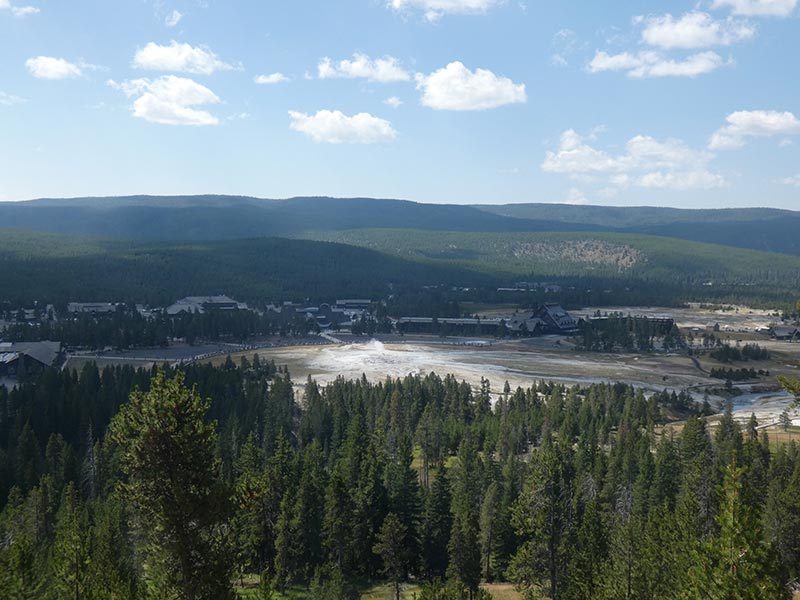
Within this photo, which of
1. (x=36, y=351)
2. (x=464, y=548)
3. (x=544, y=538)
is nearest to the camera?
(x=544, y=538)

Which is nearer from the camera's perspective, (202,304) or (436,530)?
(436,530)

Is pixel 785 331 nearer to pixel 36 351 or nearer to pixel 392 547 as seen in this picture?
pixel 36 351

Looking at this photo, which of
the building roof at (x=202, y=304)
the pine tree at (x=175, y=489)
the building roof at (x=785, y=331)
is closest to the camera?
the pine tree at (x=175, y=489)

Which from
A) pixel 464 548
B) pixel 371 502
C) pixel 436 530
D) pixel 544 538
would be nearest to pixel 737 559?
pixel 544 538

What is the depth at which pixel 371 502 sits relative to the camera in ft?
140

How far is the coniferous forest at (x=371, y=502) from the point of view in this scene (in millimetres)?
17391

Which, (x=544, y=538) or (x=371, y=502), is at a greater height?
(x=544, y=538)

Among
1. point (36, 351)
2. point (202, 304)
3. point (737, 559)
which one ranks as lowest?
point (202, 304)

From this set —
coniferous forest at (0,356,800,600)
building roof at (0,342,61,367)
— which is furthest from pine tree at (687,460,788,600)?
building roof at (0,342,61,367)

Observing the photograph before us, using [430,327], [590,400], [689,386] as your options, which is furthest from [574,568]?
[430,327]

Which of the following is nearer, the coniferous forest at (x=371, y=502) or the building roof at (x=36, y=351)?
the coniferous forest at (x=371, y=502)

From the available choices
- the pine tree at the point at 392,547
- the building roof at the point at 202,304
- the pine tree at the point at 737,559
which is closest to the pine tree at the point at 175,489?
the pine tree at the point at 737,559

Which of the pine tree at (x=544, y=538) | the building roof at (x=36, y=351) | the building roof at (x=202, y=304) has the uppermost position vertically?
the pine tree at (x=544, y=538)

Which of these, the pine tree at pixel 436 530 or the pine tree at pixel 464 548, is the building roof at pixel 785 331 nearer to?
the pine tree at pixel 464 548
